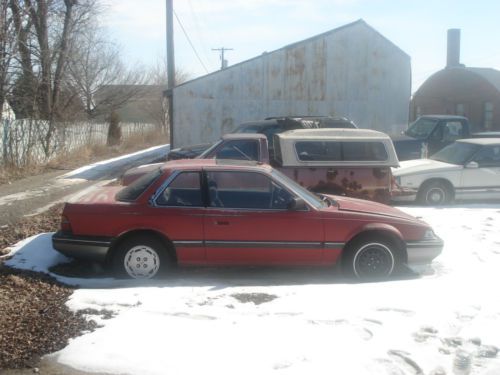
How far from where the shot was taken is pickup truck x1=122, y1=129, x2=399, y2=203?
9734 millimetres

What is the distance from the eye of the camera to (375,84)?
65.9ft

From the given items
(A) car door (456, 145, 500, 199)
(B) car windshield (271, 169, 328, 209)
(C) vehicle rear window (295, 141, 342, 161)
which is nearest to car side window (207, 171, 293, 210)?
(B) car windshield (271, 169, 328, 209)

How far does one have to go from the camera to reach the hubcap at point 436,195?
1177cm

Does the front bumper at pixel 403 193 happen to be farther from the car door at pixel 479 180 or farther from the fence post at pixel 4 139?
the fence post at pixel 4 139

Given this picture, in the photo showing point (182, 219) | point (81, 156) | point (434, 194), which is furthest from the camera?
point (81, 156)

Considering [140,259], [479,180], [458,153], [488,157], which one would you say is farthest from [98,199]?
[488,157]

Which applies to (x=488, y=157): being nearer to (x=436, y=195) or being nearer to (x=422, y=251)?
(x=436, y=195)

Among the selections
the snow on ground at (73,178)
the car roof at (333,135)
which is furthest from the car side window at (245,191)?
the snow on ground at (73,178)

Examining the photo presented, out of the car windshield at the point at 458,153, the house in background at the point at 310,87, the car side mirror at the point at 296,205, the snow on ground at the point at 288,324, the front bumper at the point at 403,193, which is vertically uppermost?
the house in background at the point at 310,87

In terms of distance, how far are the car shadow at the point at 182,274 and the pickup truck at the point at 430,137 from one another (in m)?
9.73

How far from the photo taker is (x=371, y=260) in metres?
6.49

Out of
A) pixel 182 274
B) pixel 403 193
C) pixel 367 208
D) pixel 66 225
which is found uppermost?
pixel 367 208

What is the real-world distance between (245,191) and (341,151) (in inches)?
152

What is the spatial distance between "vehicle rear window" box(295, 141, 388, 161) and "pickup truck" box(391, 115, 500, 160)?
617 cm
